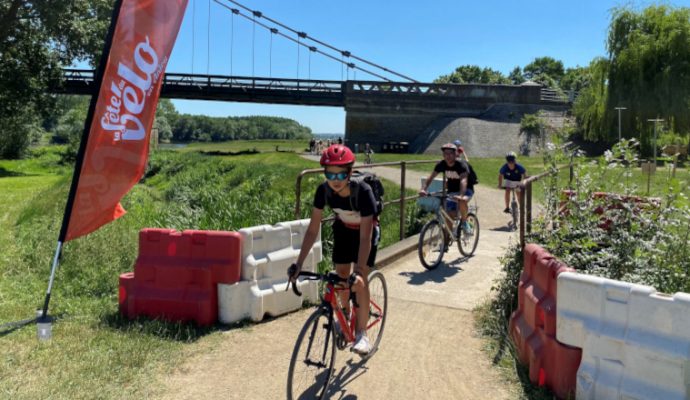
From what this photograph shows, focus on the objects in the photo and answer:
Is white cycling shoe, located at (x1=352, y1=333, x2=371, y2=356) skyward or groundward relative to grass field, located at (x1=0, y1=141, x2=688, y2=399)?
skyward

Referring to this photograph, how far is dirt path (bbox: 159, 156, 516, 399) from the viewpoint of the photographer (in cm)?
407

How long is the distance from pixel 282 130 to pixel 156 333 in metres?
147

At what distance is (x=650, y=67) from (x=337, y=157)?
104 ft

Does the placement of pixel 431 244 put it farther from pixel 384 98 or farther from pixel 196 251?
pixel 384 98

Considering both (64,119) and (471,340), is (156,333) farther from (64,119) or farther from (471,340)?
(64,119)

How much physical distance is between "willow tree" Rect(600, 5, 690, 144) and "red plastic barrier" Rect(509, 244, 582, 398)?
94.8 ft

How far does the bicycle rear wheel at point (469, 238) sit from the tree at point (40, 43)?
97.6 feet

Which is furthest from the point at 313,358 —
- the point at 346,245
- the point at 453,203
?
the point at 453,203

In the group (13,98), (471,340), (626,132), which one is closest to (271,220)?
(471,340)

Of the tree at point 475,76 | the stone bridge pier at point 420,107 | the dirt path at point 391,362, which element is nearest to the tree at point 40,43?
the stone bridge pier at point 420,107

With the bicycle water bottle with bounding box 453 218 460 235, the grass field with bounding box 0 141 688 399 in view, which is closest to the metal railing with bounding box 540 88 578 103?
the grass field with bounding box 0 141 688 399

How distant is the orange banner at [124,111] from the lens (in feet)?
18.1

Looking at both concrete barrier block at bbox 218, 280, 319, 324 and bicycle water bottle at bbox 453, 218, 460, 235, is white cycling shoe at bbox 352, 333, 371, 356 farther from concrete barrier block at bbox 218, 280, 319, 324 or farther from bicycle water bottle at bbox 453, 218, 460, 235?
bicycle water bottle at bbox 453, 218, 460, 235

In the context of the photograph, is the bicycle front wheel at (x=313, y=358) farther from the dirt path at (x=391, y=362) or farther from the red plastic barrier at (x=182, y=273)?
the red plastic barrier at (x=182, y=273)
